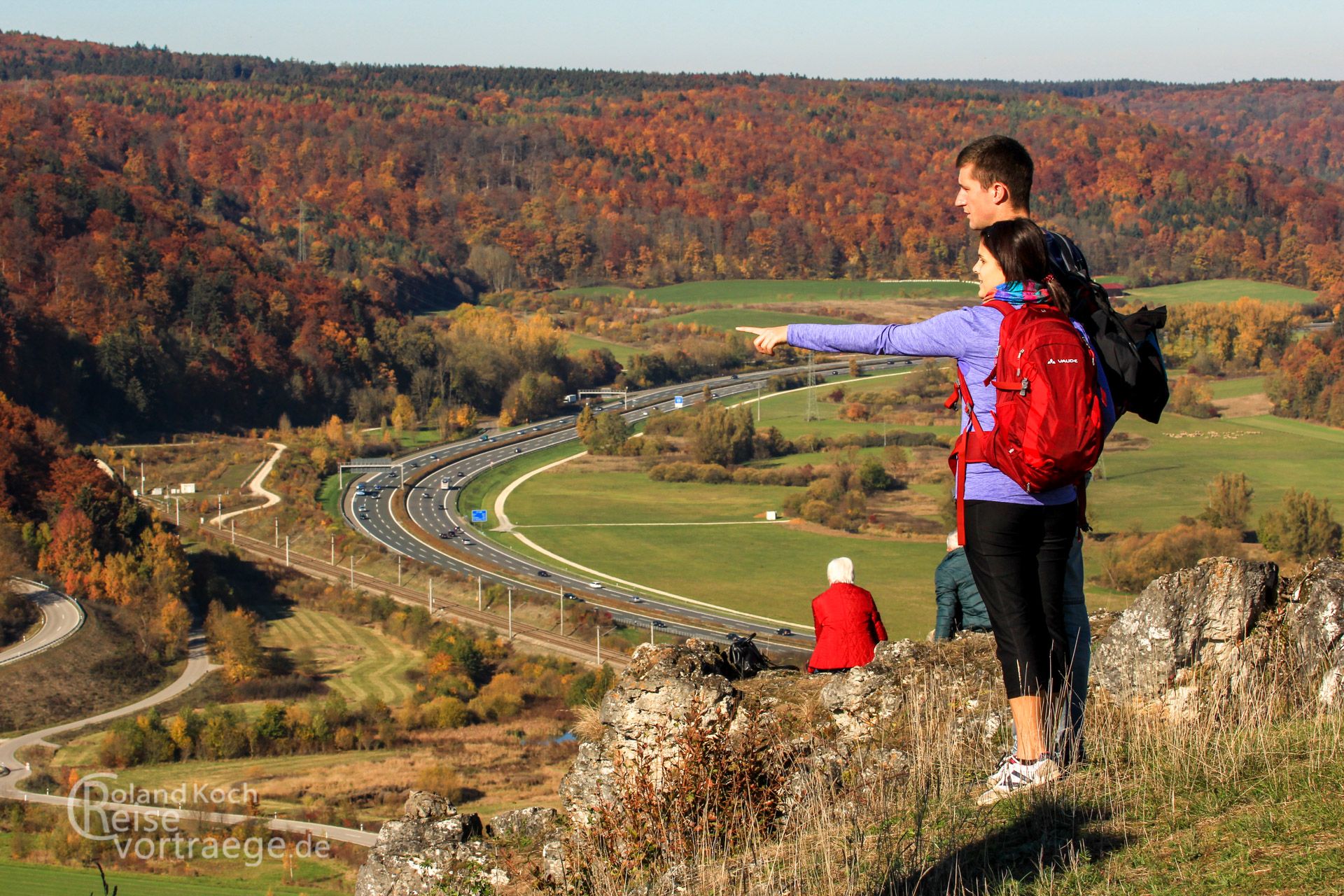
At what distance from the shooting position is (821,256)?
6383 inches

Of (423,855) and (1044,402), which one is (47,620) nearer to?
(423,855)

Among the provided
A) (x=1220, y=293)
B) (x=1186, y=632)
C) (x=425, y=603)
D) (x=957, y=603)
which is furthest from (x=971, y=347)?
(x=1220, y=293)

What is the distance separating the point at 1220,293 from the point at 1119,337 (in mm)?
150372

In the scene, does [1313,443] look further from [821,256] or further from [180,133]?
[180,133]

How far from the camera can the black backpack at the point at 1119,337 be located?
496 cm

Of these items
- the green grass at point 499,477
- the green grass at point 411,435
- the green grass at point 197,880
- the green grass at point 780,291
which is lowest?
the green grass at point 499,477

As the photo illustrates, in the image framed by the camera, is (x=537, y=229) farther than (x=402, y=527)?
Yes

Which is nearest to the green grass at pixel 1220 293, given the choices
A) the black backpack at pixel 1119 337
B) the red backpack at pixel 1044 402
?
the black backpack at pixel 1119 337

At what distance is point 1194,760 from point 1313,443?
9207 centimetres

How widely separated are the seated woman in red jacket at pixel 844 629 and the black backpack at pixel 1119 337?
3.02 metres

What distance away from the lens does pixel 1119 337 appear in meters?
5.00

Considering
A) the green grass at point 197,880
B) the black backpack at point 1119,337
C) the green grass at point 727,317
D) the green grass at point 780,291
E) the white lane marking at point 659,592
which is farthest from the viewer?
the green grass at point 780,291

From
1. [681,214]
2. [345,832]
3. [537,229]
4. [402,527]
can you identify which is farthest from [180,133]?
[345,832]

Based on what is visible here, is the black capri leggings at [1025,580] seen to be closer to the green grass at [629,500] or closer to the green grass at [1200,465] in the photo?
the green grass at [1200,465]
